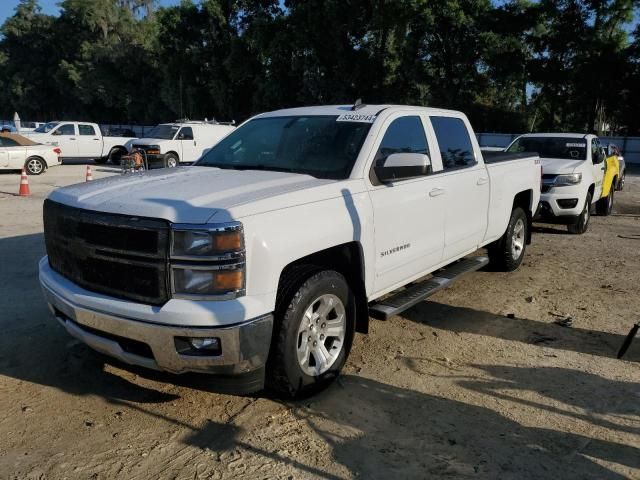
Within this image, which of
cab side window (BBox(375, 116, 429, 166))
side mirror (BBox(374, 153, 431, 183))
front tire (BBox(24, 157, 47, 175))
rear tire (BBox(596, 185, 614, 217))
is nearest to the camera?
side mirror (BBox(374, 153, 431, 183))

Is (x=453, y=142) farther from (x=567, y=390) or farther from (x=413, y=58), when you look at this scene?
(x=413, y=58)

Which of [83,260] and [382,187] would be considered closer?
[83,260]

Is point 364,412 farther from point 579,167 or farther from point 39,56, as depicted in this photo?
point 39,56

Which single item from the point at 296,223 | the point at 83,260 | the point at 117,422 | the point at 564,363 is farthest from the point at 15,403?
the point at 564,363

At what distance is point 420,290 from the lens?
4.76 metres

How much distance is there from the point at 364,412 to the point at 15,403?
2.25m

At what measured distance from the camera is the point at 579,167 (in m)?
9.40

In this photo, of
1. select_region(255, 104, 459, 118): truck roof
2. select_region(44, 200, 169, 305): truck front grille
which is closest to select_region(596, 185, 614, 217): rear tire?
select_region(255, 104, 459, 118): truck roof

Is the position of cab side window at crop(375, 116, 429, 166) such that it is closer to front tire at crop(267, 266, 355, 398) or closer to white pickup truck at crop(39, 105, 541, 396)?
white pickup truck at crop(39, 105, 541, 396)

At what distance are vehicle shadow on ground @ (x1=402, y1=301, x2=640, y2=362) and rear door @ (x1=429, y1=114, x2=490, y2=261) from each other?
60 centimetres

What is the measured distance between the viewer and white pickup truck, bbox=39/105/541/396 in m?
3.11

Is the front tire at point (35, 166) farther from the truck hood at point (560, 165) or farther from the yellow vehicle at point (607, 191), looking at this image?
the yellow vehicle at point (607, 191)

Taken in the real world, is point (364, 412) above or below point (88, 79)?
below

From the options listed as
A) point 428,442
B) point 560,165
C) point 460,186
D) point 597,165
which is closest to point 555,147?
point 597,165
